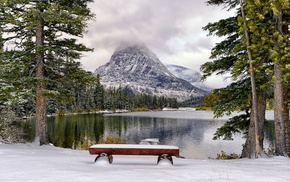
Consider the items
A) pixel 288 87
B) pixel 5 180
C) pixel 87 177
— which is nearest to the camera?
pixel 5 180

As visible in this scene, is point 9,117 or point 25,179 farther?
point 9,117

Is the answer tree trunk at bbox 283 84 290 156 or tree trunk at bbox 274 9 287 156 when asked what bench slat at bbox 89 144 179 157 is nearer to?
tree trunk at bbox 274 9 287 156

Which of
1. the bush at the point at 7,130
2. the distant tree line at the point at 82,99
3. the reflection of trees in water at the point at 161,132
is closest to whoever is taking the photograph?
the distant tree line at the point at 82,99

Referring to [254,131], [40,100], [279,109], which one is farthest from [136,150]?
[40,100]

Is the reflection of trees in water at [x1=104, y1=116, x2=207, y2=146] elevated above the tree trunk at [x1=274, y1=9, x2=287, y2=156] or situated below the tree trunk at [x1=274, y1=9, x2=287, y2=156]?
below

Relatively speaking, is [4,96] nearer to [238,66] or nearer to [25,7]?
[25,7]

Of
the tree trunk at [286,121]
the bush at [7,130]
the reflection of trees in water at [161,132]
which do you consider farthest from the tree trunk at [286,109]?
the reflection of trees in water at [161,132]

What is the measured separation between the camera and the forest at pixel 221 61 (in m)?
9.00

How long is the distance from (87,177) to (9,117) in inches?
512

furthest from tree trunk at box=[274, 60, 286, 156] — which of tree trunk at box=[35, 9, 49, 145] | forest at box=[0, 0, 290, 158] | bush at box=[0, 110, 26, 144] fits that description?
bush at box=[0, 110, 26, 144]

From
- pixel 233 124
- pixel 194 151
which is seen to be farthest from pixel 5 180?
pixel 194 151

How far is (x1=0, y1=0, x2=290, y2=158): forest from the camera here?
29.5 ft

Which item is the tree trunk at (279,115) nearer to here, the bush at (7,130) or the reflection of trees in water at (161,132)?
the bush at (7,130)

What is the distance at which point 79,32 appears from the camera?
12.8 m
